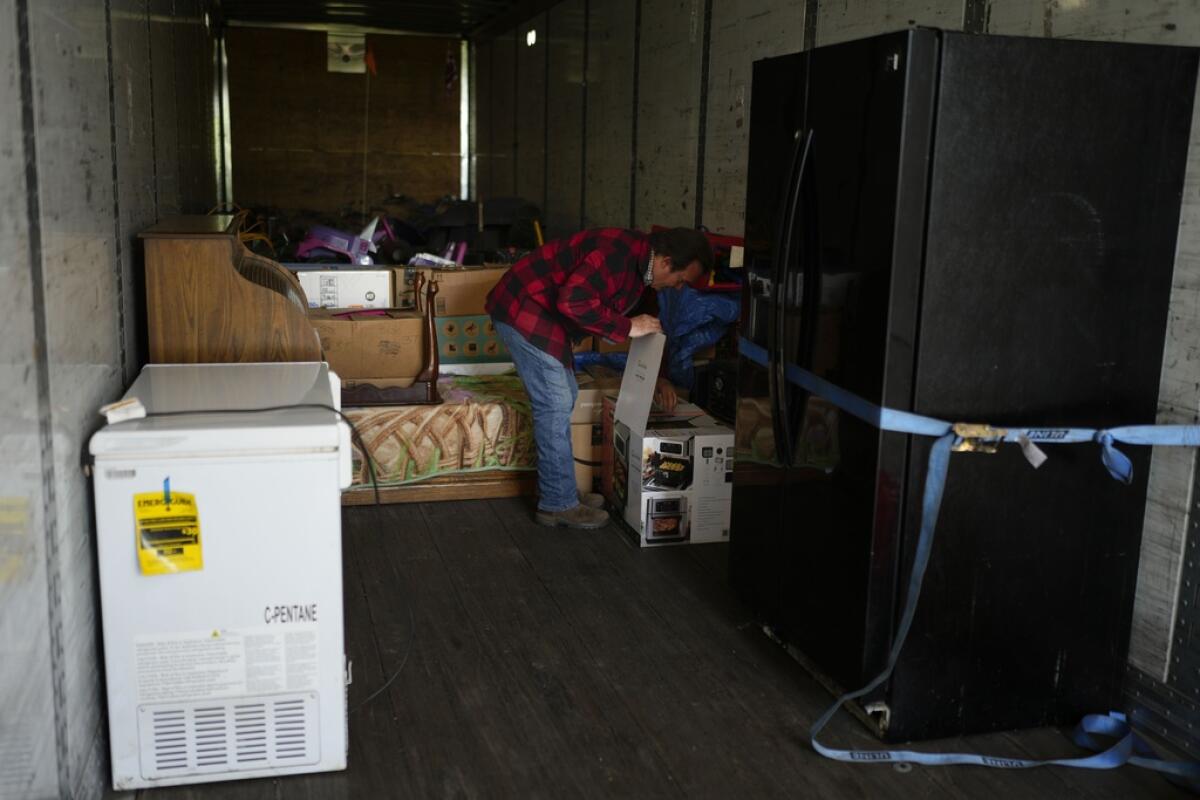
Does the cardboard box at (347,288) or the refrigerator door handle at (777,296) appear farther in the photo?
the cardboard box at (347,288)

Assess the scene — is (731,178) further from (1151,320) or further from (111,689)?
(111,689)

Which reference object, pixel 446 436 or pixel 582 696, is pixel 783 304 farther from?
pixel 446 436

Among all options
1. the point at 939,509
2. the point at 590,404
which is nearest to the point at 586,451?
the point at 590,404

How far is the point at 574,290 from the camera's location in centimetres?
394

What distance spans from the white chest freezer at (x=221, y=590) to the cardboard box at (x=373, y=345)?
2209 millimetres

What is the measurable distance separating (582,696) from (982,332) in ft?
4.64

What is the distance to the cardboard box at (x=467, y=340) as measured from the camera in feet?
16.9

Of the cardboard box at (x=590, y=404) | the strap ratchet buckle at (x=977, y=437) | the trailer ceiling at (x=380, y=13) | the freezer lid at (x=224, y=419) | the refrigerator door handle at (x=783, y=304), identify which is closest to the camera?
the freezer lid at (x=224, y=419)

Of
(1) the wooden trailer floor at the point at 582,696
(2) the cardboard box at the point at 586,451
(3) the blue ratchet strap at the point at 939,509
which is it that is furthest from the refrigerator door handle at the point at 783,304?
(2) the cardboard box at the point at 586,451

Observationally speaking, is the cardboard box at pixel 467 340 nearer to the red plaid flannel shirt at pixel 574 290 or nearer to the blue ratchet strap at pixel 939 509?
the red plaid flannel shirt at pixel 574 290

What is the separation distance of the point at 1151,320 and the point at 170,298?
8.68 ft

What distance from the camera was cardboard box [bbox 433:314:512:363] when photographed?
5.14 metres

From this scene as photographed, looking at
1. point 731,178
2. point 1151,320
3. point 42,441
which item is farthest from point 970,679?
point 731,178

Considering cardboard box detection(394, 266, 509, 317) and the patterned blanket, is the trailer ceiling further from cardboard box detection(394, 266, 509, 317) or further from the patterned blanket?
the patterned blanket
